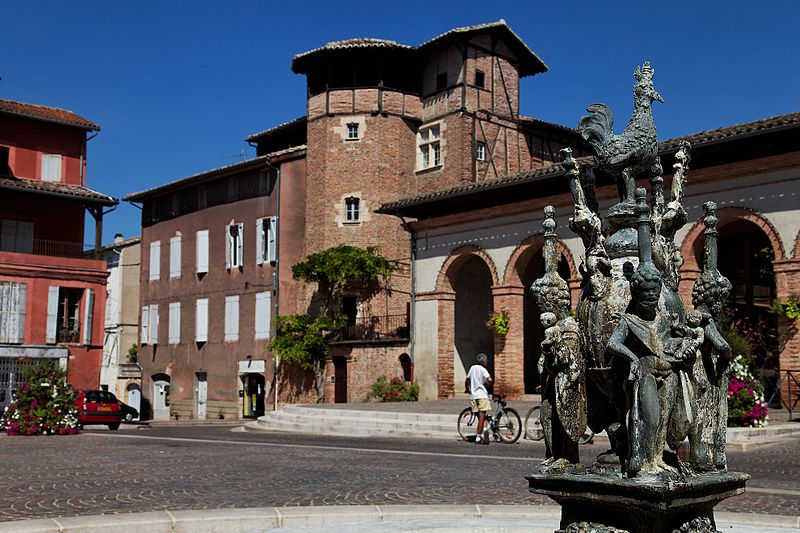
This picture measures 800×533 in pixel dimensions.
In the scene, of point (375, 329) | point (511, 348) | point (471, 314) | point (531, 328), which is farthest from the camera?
point (375, 329)

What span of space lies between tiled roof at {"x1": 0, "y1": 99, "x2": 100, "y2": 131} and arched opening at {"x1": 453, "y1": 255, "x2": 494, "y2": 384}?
59.4ft

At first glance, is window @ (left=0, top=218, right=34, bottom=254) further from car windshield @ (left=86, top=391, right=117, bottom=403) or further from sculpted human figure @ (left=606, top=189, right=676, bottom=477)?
sculpted human figure @ (left=606, top=189, right=676, bottom=477)

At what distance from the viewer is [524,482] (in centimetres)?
1031

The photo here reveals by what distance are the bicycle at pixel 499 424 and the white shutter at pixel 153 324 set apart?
28.3m

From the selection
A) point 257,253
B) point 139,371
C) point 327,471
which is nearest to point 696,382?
point 327,471

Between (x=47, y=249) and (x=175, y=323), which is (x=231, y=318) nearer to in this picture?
(x=175, y=323)

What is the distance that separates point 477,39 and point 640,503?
32.2 metres

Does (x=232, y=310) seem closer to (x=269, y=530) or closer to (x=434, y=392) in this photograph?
(x=434, y=392)

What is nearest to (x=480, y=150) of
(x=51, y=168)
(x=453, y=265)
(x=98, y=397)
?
(x=453, y=265)

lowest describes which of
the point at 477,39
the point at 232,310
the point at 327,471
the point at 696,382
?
the point at 327,471

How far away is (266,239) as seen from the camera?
124ft

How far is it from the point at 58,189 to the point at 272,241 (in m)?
8.73

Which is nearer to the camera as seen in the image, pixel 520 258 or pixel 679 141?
pixel 679 141

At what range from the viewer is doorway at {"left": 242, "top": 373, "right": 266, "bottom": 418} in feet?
123
